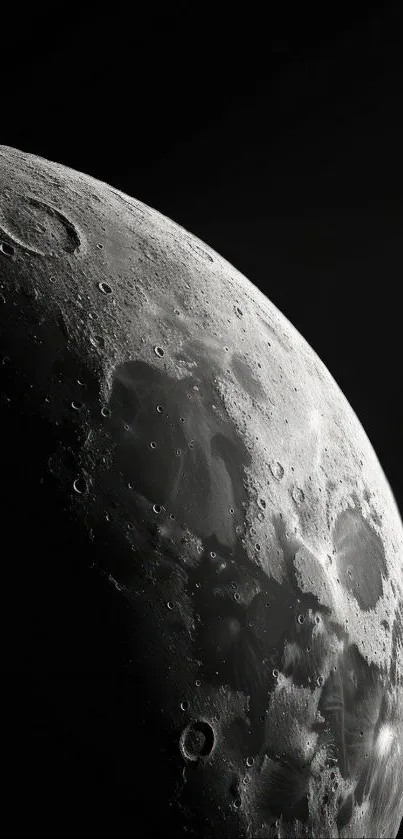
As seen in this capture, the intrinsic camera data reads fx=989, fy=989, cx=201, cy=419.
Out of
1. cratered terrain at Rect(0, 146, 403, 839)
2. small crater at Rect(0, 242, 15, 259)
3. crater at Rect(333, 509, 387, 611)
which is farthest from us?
crater at Rect(333, 509, 387, 611)

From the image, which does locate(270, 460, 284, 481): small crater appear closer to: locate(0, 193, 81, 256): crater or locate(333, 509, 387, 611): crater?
locate(333, 509, 387, 611): crater

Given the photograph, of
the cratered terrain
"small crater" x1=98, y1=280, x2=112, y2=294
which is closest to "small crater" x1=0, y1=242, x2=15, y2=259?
the cratered terrain

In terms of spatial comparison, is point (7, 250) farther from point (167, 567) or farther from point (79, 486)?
point (167, 567)

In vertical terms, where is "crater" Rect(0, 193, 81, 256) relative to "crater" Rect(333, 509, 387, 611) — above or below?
above

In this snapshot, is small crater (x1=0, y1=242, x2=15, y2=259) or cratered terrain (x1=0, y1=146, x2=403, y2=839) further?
small crater (x1=0, y1=242, x2=15, y2=259)

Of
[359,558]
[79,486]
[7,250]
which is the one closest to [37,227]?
[7,250]

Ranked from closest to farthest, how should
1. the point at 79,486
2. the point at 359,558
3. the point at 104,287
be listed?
the point at 79,486
the point at 104,287
the point at 359,558

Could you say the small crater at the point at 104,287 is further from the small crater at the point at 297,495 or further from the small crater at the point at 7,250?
the small crater at the point at 297,495

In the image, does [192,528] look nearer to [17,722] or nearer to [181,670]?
[181,670]

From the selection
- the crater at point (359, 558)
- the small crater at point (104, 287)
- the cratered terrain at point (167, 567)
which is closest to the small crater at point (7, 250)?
the cratered terrain at point (167, 567)
